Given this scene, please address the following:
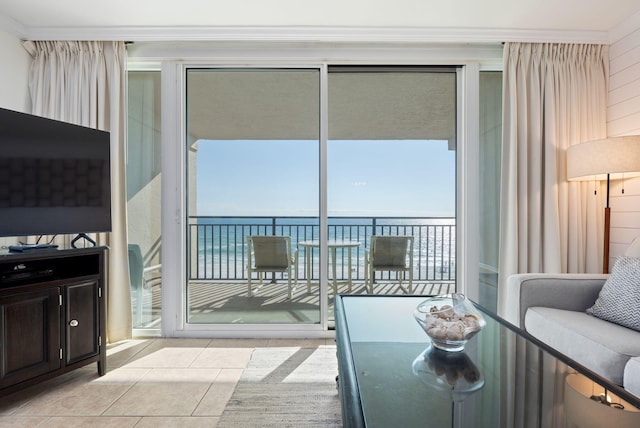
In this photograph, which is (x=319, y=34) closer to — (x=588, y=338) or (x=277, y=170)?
(x=277, y=170)

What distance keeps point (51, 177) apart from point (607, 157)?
352 cm

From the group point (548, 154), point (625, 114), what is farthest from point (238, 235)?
point (625, 114)

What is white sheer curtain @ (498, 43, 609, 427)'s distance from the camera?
9.71 ft

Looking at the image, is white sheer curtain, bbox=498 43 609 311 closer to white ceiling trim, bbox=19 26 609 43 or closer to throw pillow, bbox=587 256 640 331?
white ceiling trim, bbox=19 26 609 43

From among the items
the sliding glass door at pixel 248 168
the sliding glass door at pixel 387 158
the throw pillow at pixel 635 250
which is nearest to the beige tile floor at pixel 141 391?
the sliding glass door at pixel 248 168

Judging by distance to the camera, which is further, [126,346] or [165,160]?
[165,160]

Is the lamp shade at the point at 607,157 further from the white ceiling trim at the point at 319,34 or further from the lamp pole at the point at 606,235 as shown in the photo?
the white ceiling trim at the point at 319,34

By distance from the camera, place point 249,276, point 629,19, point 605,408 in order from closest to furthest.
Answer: point 605,408 < point 629,19 < point 249,276

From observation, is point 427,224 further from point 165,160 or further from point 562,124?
point 165,160

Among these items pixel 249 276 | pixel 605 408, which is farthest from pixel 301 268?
pixel 605 408

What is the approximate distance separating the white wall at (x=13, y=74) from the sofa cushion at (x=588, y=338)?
3.82 metres

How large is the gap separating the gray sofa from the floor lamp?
0.71m

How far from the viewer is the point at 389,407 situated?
1.09 meters

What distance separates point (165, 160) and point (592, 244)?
137 inches
